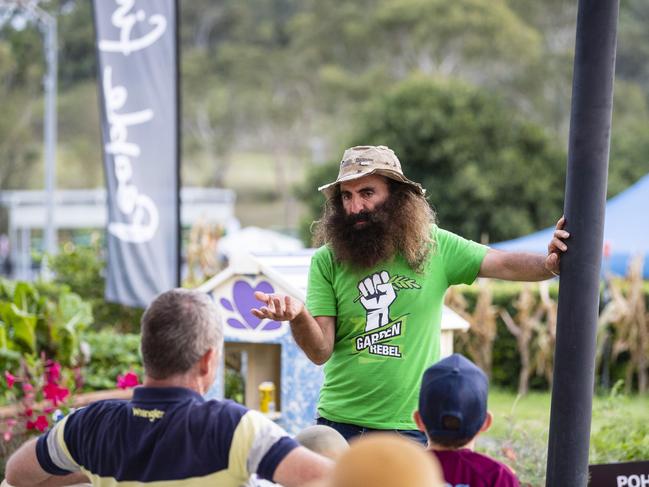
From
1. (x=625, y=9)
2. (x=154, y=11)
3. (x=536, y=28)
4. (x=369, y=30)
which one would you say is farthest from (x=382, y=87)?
(x=154, y=11)

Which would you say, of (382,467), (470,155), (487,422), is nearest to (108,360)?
(487,422)

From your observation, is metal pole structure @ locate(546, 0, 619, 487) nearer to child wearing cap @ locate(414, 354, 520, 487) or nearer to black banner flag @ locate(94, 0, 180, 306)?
child wearing cap @ locate(414, 354, 520, 487)

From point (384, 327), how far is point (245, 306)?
2189 millimetres

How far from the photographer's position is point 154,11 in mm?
7523

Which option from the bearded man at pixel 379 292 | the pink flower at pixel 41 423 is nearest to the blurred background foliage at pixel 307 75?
the pink flower at pixel 41 423

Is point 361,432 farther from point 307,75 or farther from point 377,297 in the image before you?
point 307,75

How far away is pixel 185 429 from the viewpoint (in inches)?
97.3

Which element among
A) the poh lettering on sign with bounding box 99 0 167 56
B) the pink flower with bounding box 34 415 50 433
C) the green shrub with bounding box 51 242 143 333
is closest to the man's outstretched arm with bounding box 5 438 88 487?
the pink flower with bounding box 34 415 50 433

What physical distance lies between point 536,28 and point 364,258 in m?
37.2

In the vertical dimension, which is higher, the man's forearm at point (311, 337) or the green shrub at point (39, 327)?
the man's forearm at point (311, 337)

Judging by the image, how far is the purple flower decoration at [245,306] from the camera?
5.44 m

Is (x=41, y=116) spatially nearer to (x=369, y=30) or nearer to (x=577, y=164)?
(x=369, y=30)

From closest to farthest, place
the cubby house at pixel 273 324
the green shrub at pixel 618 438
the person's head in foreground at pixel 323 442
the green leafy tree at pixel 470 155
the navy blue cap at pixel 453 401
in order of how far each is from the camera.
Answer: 1. the navy blue cap at pixel 453 401
2. the person's head in foreground at pixel 323 442
3. the green shrub at pixel 618 438
4. the cubby house at pixel 273 324
5. the green leafy tree at pixel 470 155

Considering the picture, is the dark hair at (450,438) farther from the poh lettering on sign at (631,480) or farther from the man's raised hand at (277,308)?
the poh lettering on sign at (631,480)
